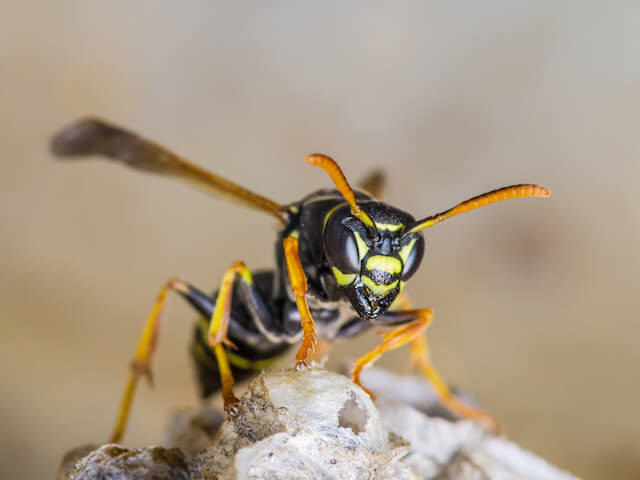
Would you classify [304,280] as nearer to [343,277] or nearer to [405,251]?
[343,277]

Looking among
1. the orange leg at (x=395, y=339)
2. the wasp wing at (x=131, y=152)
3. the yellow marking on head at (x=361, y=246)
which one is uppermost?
the wasp wing at (x=131, y=152)

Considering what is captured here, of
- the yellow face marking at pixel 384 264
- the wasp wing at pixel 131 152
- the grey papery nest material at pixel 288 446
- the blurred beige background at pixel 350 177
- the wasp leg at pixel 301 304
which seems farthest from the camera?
the blurred beige background at pixel 350 177

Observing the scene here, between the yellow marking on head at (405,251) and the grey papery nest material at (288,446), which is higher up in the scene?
the yellow marking on head at (405,251)

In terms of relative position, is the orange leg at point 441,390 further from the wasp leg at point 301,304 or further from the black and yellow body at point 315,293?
the wasp leg at point 301,304

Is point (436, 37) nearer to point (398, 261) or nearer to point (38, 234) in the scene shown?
point (398, 261)

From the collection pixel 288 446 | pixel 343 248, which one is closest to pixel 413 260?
pixel 343 248

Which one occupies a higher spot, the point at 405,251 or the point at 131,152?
the point at 131,152

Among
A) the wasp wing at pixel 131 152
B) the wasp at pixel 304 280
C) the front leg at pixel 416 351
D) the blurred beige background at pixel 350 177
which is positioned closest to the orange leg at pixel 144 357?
the wasp at pixel 304 280

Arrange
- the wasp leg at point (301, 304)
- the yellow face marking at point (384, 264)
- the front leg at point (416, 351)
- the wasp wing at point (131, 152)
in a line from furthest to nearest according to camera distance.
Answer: the wasp wing at point (131, 152) < the front leg at point (416, 351) < the yellow face marking at point (384, 264) < the wasp leg at point (301, 304)
